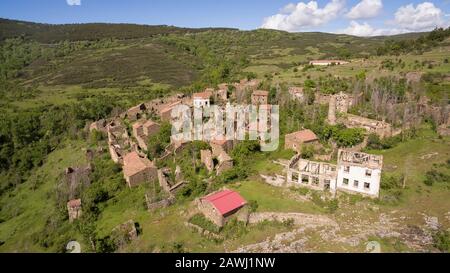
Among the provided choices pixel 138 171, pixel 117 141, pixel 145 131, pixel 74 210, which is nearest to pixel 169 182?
pixel 138 171

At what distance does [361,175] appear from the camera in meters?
25.1

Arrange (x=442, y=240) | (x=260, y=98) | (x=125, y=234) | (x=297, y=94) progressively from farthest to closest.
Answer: (x=297, y=94), (x=260, y=98), (x=125, y=234), (x=442, y=240)

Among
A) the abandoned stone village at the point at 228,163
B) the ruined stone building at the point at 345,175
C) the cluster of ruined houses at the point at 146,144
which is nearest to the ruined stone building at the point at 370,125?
the abandoned stone village at the point at 228,163

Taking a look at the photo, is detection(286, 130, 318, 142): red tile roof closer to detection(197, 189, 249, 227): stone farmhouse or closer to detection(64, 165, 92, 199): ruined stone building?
detection(197, 189, 249, 227): stone farmhouse

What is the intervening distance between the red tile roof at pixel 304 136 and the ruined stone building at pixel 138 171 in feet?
51.3

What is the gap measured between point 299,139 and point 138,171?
17587 millimetres

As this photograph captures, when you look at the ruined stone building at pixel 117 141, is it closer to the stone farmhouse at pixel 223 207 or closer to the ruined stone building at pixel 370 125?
the stone farmhouse at pixel 223 207

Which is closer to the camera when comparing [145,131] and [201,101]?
[145,131]

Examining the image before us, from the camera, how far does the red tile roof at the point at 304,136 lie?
112 ft

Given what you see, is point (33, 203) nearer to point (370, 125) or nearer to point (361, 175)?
point (361, 175)

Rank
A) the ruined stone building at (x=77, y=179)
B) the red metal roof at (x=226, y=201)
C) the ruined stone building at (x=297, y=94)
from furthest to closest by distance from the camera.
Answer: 1. the ruined stone building at (x=297, y=94)
2. the ruined stone building at (x=77, y=179)
3. the red metal roof at (x=226, y=201)

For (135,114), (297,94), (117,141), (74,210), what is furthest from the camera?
(135,114)

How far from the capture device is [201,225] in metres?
24.4
